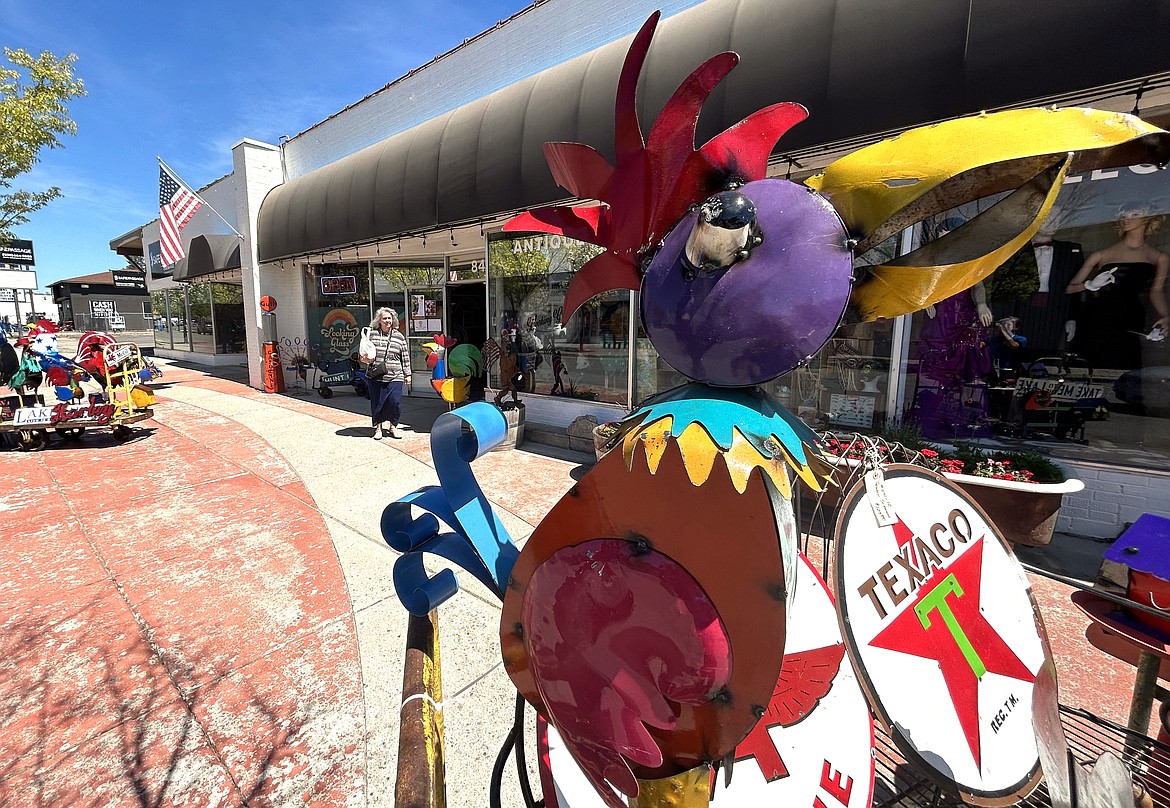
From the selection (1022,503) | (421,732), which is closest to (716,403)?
(421,732)

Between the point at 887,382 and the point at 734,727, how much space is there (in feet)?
16.7

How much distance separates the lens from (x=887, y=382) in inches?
194

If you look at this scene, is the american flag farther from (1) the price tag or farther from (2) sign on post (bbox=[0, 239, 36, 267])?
(2) sign on post (bbox=[0, 239, 36, 267])

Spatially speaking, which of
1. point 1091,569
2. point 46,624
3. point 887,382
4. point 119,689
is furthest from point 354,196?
point 1091,569

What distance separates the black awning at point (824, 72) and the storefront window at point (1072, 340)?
0.96 metres

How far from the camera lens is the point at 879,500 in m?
1.10

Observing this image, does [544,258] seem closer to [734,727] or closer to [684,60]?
[684,60]

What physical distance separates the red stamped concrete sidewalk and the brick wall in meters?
5.28

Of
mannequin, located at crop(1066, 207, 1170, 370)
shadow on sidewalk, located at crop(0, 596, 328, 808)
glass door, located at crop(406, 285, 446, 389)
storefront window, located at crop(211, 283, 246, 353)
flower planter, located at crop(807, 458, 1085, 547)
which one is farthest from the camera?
storefront window, located at crop(211, 283, 246, 353)

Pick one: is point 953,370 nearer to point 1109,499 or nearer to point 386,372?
point 1109,499

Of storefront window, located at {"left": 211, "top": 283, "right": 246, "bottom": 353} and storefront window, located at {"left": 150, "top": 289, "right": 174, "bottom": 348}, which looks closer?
storefront window, located at {"left": 211, "top": 283, "right": 246, "bottom": 353}

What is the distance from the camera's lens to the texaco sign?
1.02 metres

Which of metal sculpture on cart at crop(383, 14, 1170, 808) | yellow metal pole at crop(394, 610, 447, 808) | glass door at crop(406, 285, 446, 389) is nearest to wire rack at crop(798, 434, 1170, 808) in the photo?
metal sculpture on cart at crop(383, 14, 1170, 808)

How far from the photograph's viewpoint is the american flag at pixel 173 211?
9.40 metres
